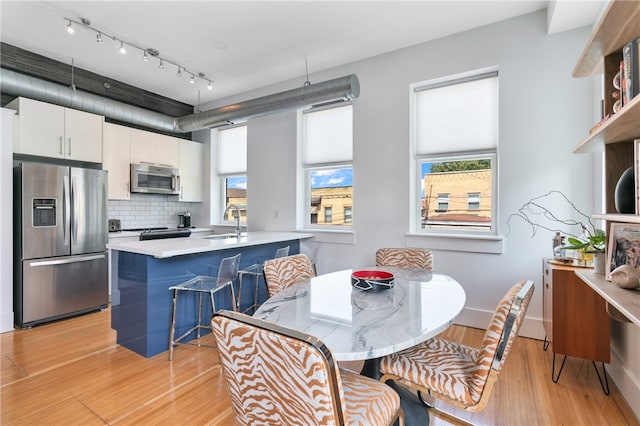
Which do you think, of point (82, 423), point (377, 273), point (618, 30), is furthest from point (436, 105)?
point (82, 423)

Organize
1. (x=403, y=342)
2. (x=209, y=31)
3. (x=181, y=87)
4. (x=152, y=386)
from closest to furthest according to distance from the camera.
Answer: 1. (x=403, y=342)
2. (x=152, y=386)
3. (x=209, y=31)
4. (x=181, y=87)

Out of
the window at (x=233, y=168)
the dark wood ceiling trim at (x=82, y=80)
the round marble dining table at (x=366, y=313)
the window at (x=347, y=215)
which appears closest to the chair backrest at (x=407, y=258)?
the round marble dining table at (x=366, y=313)

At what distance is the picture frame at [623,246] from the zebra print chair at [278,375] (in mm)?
1410

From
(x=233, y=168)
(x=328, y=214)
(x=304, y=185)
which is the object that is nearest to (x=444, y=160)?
(x=328, y=214)

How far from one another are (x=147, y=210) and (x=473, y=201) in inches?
188

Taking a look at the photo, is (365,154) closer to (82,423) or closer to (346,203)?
(346,203)

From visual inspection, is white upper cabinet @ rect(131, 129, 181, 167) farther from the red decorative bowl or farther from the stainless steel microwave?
the red decorative bowl

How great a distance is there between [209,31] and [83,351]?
3.28 m

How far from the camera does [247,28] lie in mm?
3152

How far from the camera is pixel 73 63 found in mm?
3857

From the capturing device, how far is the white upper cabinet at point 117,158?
4176 mm

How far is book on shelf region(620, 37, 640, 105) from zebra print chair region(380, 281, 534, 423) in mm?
879

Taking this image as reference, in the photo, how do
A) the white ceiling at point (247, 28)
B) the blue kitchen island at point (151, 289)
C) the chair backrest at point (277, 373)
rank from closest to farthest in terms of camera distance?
the chair backrest at point (277, 373) < the blue kitchen island at point (151, 289) < the white ceiling at point (247, 28)

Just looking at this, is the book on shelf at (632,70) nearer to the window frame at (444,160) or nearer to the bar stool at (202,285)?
the window frame at (444,160)
